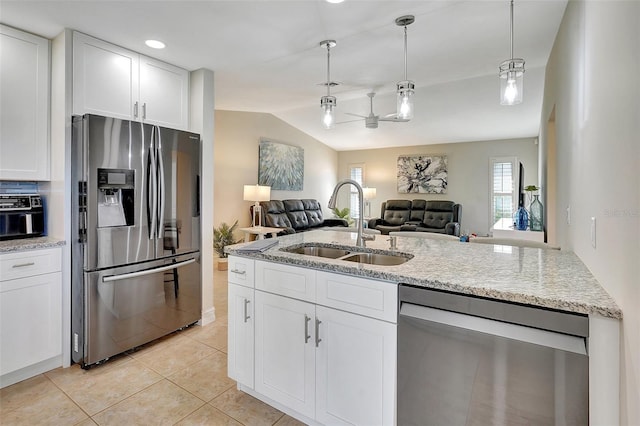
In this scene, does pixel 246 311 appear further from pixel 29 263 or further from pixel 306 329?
pixel 29 263

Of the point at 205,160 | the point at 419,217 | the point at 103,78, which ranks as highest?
the point at 103,78

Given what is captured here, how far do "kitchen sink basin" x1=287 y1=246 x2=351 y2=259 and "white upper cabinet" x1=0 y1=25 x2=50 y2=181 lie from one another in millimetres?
2014

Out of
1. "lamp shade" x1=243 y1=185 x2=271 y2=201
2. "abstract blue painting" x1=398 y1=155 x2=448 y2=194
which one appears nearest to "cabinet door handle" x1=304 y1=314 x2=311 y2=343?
"lamp shade" x1=243 y1=185 x2=271 y2=201

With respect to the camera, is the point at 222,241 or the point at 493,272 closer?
the point at 493,272

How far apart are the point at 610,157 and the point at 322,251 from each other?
150 centimetres

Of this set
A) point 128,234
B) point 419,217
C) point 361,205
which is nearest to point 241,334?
point 361,205

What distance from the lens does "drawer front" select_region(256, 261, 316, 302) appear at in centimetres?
162

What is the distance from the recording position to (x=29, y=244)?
2182mm

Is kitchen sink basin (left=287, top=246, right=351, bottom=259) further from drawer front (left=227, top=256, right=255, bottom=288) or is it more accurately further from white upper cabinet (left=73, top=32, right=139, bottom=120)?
white upper cabinet (left=73, top=32, right=139, bottom=120)

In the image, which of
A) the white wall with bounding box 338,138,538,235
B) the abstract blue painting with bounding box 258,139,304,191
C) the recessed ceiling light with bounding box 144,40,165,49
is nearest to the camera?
the recessed ceiling light with bounding box 144,40,165,49

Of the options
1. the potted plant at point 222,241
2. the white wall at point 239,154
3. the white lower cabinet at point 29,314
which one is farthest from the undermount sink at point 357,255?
the white wall at point 239,154

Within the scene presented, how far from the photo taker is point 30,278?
7.13ft

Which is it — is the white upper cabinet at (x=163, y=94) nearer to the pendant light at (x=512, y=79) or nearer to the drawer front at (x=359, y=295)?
the drawer front at (x=359, y=295)

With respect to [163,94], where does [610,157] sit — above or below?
below
